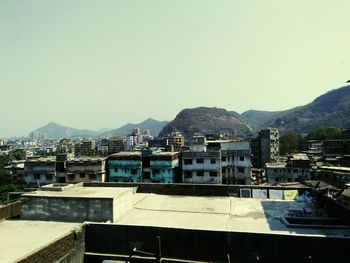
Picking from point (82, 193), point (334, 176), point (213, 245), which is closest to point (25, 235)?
point (82, 193)

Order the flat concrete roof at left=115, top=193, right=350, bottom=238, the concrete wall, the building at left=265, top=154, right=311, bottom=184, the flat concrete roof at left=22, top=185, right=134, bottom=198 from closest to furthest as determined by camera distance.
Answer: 1. the flat concrete roof at left=115, top=193, right=350, bottom=238
2. the concrete wall
3. the flat concrete roof at left=22, top=185, right=134, bottom=198
4. the building at left=265, top=154, right=311, bottom=184

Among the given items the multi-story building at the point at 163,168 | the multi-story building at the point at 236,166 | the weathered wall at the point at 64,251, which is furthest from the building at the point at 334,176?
the weathered wall at the point at 64,251

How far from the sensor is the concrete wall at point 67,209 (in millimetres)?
15312

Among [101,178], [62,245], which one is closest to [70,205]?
[62,245]

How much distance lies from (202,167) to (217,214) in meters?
29.6

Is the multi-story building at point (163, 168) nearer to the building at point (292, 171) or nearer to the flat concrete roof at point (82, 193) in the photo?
the building at point (292, 171)

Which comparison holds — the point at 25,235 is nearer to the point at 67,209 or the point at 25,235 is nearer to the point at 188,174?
the point at 67,209

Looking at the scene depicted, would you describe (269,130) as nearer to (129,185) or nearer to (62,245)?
(129,185)

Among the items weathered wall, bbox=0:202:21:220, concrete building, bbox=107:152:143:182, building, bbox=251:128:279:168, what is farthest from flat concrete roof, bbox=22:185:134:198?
building, bbox=251:128:279:168

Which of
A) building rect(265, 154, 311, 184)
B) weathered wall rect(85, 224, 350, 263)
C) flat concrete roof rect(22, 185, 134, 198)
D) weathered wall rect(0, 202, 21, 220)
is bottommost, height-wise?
building rect(265, 154, 311, 184)

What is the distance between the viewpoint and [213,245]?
13.0 meters

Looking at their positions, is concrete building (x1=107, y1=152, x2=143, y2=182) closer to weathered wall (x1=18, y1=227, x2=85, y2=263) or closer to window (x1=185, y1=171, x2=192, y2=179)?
window (x1=185, y1=171, x2=192, y2=179)

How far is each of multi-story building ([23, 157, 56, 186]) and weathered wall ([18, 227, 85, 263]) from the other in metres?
41.1

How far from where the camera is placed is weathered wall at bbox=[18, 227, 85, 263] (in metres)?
11.0
